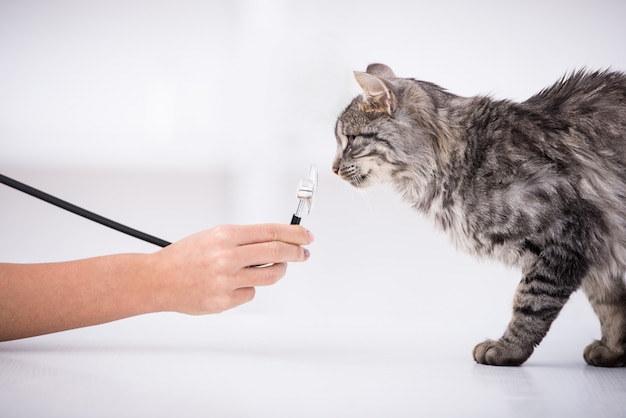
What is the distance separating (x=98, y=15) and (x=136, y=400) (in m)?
2.10

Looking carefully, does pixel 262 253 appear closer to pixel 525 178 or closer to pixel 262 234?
pixel 262 234

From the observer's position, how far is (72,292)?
1486 millimetres

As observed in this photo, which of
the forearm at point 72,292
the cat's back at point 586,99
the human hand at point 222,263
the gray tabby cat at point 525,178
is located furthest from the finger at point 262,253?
the cat's back at point 586,99

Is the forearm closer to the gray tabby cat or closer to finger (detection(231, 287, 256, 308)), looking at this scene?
finger (detection(231, 287, 256, 308))

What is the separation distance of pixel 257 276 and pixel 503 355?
0.62m

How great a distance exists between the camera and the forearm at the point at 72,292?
4.82 ft

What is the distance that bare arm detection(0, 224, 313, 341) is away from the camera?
4.62 ft

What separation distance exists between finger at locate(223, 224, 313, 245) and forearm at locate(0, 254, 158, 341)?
0.22 metres

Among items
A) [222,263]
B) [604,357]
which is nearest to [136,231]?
[222,263]

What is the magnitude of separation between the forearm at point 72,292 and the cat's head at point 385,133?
0.70m

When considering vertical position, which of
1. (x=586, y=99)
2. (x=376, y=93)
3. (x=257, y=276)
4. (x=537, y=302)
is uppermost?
(x=376, y=93)

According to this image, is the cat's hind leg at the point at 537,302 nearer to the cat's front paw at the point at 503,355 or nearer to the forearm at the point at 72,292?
the cat's front paw at the point at 503,355

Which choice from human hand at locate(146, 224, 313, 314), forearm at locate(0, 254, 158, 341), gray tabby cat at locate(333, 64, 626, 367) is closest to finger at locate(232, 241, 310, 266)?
human hand at locate(146, 224, 313, 314)

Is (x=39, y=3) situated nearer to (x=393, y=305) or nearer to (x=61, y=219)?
(x=61, y=219)
